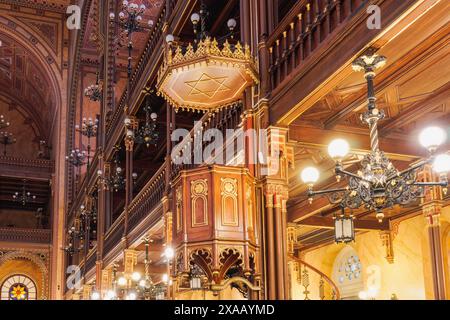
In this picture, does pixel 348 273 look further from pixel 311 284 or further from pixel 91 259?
pixel 91 259

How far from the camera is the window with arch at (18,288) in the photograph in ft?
90.4

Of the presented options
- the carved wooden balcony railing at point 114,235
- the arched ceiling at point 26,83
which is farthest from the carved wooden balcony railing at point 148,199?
the arched ceiling at point 26,83

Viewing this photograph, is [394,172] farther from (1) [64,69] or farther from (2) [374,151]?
(1) [64,69]

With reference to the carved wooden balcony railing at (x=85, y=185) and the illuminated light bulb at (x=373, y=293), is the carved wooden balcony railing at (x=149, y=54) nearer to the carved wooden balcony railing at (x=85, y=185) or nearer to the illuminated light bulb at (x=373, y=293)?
the carved wooden balcony railing at (x=85, y=185)

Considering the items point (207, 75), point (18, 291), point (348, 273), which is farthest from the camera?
point (18, 291)

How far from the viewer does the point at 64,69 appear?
2667 cm

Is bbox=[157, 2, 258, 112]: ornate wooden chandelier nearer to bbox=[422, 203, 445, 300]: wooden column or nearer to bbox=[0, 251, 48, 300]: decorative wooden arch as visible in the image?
bbox=[422, 203, 445, 300]: wooden column

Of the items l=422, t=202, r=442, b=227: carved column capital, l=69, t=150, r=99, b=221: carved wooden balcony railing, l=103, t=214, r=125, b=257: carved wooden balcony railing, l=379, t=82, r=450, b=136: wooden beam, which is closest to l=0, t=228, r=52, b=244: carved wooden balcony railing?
l=69, t=150, r=99, b=221: carved wooden balcony railing

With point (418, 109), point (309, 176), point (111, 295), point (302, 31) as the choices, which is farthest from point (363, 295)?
point (302, 31)

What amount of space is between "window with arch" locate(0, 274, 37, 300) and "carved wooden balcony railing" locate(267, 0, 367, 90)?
21719mm

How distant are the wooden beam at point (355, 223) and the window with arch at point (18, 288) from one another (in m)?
15.9

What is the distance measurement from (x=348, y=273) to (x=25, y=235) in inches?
557

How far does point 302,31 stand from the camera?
25.9 ft

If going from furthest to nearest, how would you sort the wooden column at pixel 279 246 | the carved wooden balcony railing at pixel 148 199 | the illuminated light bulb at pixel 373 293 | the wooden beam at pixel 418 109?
the illuminated light bulb at pixel 373 293
the carved wooden balcony railing at pixel 148 199
the wooden beam at pixel 418 109
the wooden column at pixel 279 246
